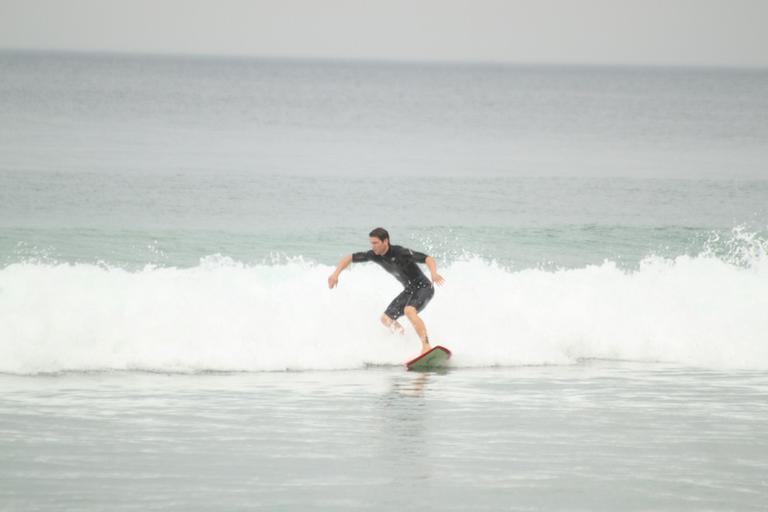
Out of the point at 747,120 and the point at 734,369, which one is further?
the point at 747,120

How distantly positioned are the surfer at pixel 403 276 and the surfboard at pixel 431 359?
0.08m

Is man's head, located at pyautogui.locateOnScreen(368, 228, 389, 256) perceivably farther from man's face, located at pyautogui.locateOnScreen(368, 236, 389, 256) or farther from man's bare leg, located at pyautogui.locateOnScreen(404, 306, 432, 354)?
man's bare leg, located at pyautogui.locateOnScreen(404, 306, 432, 354)

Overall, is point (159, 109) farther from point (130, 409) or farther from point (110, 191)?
point (130, 409)

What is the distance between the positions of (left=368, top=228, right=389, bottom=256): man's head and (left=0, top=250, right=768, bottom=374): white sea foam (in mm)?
1259

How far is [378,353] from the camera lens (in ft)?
46.2

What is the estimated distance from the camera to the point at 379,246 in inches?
528

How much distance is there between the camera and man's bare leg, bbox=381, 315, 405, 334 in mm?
13884

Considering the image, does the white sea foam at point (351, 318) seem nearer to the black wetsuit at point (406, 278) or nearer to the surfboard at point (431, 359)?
the surfboard at point (431, 359)

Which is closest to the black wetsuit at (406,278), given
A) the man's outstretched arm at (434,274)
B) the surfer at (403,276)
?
the surfer at (403,276)

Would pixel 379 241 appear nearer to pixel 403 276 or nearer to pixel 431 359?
pixel 403 276

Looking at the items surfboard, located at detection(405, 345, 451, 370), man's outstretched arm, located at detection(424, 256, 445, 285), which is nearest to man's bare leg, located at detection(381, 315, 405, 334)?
surfboard, located at detection(405, 345, 451, 370)

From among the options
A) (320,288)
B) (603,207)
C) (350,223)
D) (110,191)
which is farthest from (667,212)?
(320,288)

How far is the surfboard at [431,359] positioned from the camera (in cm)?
1336

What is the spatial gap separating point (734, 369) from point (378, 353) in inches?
155
